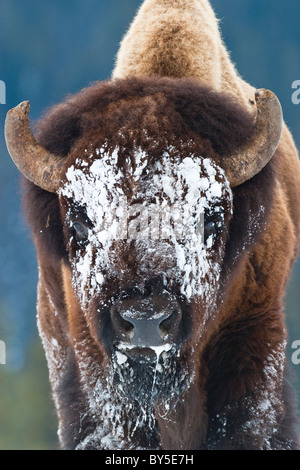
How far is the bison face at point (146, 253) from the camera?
10.7ft

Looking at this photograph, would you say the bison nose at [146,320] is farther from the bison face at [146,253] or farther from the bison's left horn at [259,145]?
the bison's left horn at [259,145]

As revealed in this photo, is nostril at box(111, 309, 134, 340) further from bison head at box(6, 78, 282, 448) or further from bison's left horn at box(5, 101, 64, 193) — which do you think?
bison's left horn at box(5, 101, 64, 193)

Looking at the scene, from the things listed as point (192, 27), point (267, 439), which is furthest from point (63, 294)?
point (192, 27)

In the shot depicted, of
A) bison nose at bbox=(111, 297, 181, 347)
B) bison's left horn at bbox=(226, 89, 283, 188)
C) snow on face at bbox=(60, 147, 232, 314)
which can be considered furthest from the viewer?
bison's left horn at bbox=(226, 89, 283, 188)

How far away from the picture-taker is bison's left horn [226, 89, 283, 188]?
374cm

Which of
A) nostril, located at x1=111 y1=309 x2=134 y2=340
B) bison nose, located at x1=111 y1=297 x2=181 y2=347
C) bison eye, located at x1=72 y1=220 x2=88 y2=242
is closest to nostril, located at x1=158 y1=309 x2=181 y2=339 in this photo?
bison nose, located at x1=111 y1=297 x2=181 y2=347

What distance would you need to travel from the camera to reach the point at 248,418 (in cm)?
407

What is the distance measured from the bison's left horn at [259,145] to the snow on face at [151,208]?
0.13 metres

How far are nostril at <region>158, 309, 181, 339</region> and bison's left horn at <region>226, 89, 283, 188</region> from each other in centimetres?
87

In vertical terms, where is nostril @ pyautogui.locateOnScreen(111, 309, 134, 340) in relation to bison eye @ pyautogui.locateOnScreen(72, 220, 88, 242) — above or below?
below

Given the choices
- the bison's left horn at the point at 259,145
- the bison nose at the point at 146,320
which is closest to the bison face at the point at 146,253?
the bison nose at the point at 146,320

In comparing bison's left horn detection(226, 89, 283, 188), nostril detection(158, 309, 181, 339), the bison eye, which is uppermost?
bison's left horn detection(226, 89, 283, 188)

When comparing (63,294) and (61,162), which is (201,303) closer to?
(61,162)

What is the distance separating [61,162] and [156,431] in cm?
176
